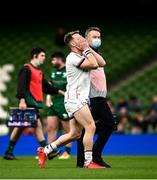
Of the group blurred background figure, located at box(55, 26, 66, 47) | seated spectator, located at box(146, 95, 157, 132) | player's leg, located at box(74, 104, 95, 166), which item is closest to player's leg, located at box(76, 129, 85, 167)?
player's leg, located at box(74, 104, 95, 166)

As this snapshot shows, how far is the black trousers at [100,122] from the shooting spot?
445 inches

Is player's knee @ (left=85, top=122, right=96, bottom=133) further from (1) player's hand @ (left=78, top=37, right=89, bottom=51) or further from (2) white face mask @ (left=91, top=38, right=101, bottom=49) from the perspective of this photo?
(2) white face mask @ (left=91, top=38, right=101, bottom=49)

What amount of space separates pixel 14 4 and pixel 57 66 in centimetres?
1252

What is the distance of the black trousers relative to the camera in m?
11.3

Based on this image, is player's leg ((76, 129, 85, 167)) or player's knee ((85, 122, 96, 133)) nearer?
player's knee ((85, 122, 96, 133))

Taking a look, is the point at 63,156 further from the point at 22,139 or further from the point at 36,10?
the point at 36,10

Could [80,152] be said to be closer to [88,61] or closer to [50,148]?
[50,148]

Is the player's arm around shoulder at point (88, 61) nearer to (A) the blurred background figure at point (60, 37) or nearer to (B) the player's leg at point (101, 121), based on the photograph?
(B) the player's leg at point (101, 121)

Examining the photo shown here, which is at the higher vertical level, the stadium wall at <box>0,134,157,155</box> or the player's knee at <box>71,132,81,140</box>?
the player's knee at <box>71,132,81,140</box>

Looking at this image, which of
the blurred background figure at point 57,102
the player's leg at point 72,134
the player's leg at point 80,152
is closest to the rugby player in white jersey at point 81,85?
the player's leg at point 72,134

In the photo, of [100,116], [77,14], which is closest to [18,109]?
[100,116]

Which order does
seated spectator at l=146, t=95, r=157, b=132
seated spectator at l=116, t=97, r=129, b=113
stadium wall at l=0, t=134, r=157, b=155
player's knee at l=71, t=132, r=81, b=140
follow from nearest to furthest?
1. player's knee at l=71, t=132, r=81, b=140
2. stadium wall at l=0, t=134, r=157, b=155
3. seated spectator at l=146, t=95, r=157, b=132
4. seated spectator at l=116, t=97, r=129, b=113

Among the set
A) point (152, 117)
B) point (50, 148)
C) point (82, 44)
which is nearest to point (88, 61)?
point (82, 44)

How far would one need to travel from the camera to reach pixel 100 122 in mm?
11430
